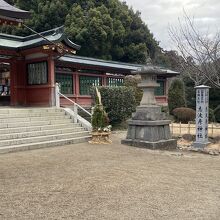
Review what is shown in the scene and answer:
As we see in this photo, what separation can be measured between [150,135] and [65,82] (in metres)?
9.06

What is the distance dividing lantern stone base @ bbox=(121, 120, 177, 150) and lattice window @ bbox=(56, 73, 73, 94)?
8.01 meters

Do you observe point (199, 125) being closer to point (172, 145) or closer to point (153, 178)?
point (172, 145)

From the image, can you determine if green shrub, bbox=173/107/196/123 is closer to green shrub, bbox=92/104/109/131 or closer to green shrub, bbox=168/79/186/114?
green shrub, bbox=168/79/186/114

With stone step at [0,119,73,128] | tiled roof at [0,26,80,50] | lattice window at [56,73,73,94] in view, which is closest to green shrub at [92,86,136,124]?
stone step at [0,119,73,128]

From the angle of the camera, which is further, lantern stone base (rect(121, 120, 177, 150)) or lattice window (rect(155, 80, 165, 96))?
lattice window (rect(155, 80, 165, 96))

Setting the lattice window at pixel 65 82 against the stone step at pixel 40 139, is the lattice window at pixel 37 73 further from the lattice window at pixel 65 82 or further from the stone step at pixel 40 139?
the stone step at pixel 40 139

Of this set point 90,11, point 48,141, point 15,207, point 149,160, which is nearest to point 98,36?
point 90,11

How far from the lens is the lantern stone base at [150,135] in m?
11.8

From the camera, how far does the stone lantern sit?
38.9 ft

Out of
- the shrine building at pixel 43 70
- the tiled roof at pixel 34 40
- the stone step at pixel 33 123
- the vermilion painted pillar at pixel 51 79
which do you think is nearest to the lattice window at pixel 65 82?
the shrine building at pixel 43 70

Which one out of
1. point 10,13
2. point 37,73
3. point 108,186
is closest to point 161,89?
point 37,73

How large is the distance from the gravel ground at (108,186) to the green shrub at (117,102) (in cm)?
624

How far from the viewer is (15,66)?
1839 cm

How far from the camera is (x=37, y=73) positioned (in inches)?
704
